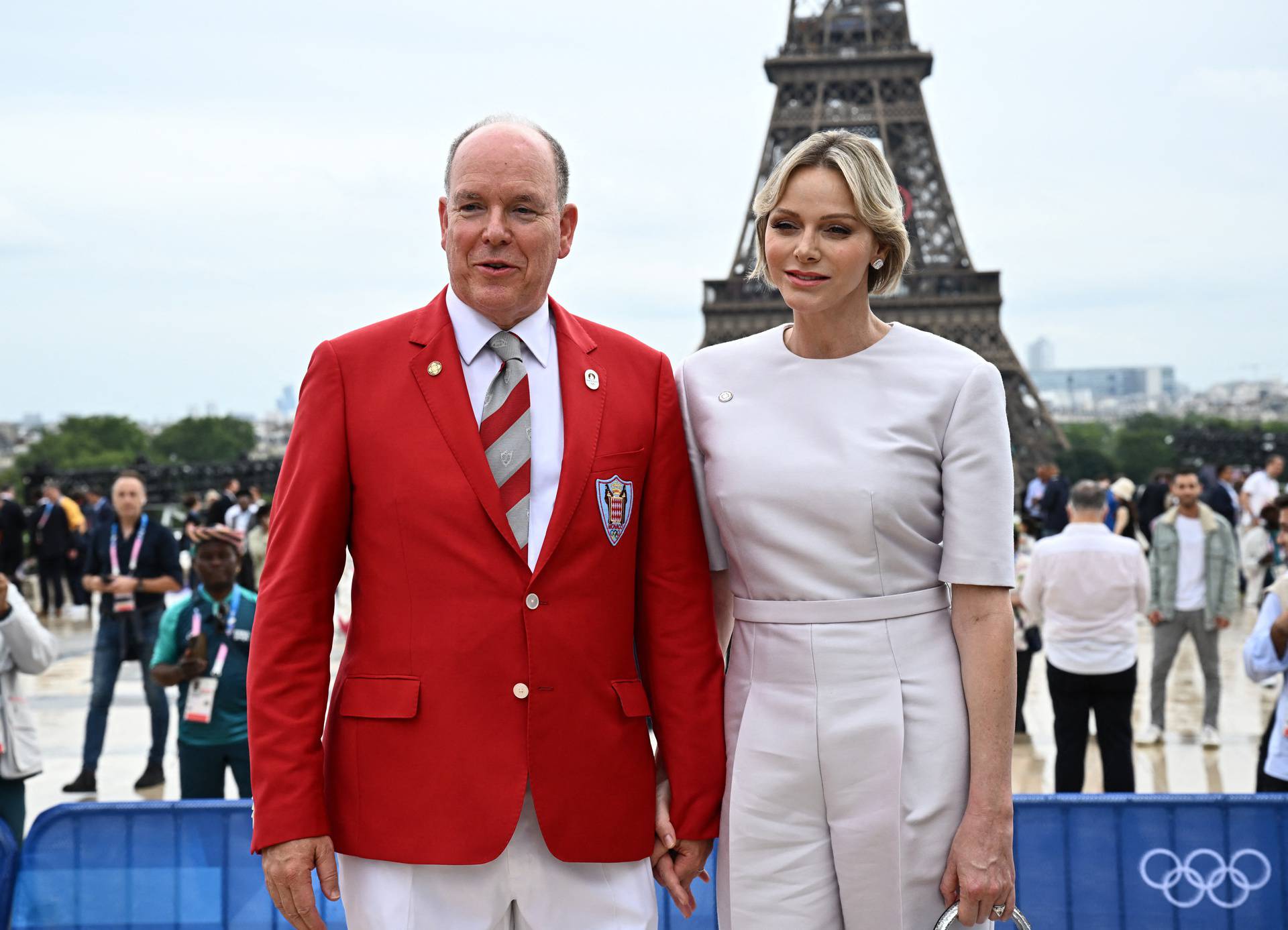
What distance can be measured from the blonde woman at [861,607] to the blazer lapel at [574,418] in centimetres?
28

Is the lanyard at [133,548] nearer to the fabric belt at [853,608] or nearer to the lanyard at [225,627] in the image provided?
the lanyard at [225,627]

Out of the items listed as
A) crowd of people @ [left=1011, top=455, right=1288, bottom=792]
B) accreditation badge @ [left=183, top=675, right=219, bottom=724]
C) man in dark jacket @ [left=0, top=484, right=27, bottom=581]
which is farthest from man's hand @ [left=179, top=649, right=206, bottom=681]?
man in dark jacket @ [left=0, top=484, right=27, bottom=581]

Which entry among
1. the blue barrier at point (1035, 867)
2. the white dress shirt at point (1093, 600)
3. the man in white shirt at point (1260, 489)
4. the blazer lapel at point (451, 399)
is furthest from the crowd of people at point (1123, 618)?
the man in white shirt at point (1260, 489)

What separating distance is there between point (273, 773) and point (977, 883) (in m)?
1.34

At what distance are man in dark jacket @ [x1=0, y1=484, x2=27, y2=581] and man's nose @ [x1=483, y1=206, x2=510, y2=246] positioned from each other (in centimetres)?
1440

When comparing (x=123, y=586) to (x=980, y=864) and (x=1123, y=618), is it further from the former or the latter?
(x=980, y=864)

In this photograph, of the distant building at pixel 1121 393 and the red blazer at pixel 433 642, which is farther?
the distant building at pixel 1121 393

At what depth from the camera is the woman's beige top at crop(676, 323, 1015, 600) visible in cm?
255

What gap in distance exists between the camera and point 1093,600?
6727 mm

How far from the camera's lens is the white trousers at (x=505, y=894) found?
243 cm

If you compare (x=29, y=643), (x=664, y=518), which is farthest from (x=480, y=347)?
(x=29, y=643)

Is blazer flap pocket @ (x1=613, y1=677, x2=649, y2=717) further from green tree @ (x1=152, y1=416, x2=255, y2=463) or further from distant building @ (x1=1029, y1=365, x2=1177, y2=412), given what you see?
distant building @ (x1=1029, y1=365, x2=1177, y2=412)

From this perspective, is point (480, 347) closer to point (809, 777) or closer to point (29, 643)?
point (809, 777)

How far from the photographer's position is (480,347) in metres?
2.58
